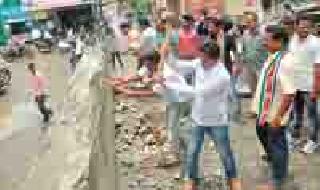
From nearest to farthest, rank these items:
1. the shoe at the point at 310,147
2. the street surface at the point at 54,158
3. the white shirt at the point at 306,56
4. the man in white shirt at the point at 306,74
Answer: the street surface at the point at 54,158, the white shirt at the point at 306,56, the man in white shirt at the point at 306,74, the shoe at the point at 310,147

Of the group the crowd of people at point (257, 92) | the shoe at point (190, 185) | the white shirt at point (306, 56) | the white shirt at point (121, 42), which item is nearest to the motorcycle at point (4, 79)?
the white shirt at point (121, 42)

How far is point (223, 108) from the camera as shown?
→ 8.64 meters

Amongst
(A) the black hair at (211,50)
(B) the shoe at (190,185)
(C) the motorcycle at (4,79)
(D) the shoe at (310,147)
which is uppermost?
(A) the black hair at (211,50)

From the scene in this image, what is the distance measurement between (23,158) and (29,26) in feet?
174

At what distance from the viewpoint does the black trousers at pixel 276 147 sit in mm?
8516

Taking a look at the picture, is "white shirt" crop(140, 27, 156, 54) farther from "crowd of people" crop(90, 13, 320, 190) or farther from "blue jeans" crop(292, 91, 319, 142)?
Result: "blue jeans" crop(292, 91, 319, 142)

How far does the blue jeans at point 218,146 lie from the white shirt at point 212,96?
0.29 feet

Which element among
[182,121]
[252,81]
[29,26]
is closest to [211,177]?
[182,121]

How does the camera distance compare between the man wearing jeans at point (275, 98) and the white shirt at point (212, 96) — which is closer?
the man wearing jeans at point (275, 98)

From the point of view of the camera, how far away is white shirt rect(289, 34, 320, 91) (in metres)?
10.1

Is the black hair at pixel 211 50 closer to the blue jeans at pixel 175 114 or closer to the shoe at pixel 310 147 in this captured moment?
the blue jeans at pixel 175 114

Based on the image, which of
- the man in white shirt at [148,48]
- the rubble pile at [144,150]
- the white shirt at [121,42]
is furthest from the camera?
the white shirt at [121,42]

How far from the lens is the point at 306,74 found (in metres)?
10.3

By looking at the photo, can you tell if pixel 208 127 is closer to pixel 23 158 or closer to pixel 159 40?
pixel 23 158
